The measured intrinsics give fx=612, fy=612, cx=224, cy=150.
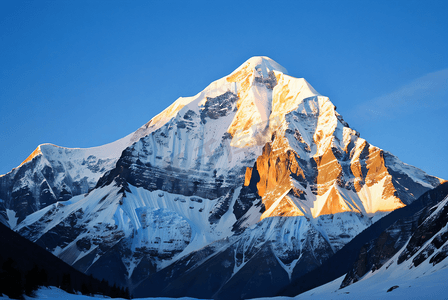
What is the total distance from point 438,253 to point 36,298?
71.2 m

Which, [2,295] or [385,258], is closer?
[2,295]

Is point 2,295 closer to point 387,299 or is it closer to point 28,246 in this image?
point 387,299

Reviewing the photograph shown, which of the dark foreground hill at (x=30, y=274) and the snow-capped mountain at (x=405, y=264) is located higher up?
the dark foreground hill at (x=30, y=274)


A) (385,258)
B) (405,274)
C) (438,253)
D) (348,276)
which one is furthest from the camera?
(348,276)

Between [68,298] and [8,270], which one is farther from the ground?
[8,270]

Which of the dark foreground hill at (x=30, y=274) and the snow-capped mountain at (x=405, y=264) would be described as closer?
the dark foreground hill at (x=30, y=274)

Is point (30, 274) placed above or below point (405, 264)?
above

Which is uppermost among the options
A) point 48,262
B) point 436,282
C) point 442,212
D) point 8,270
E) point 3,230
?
point 3,230

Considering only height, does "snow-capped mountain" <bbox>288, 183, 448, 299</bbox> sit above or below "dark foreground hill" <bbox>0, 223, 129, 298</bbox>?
below

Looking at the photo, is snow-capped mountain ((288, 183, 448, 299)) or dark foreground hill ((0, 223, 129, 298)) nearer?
dark foreground hill ((0, 223, 129, 298))

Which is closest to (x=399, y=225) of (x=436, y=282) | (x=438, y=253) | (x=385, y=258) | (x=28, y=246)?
(x=385, y=258)

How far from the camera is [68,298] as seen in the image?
96.4 metres

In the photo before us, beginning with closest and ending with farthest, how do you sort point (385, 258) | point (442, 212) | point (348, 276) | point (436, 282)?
point (436, 282), point (442, 212), point (385, 258), point (348, 276)

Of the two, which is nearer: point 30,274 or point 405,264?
point 30,274
